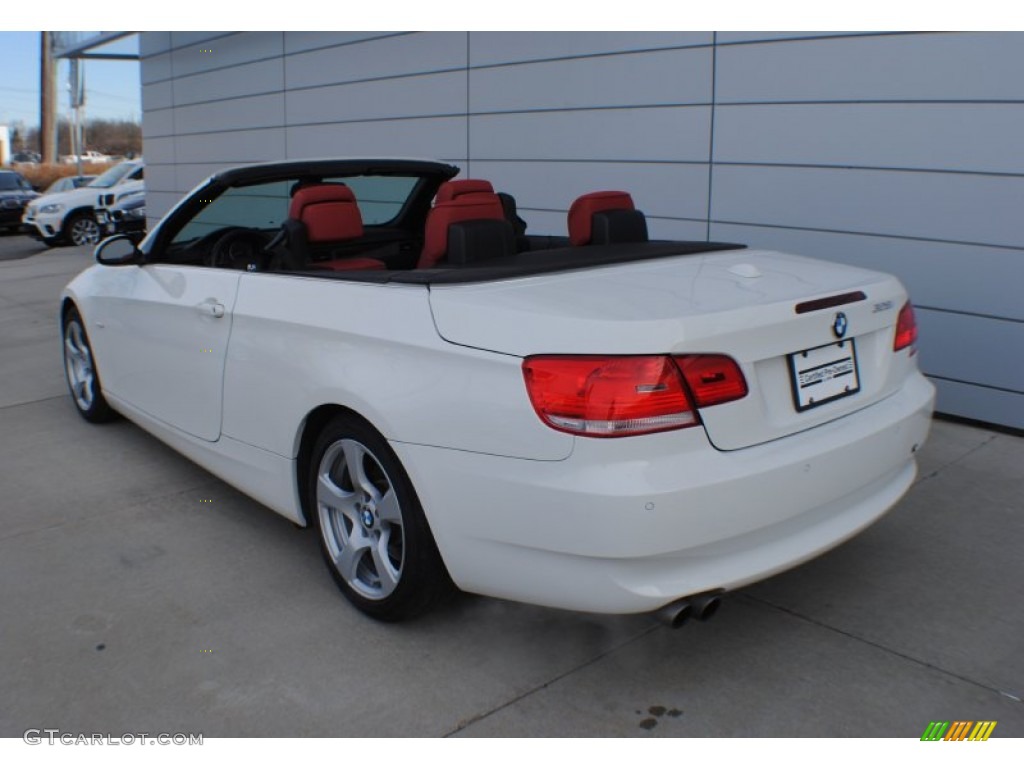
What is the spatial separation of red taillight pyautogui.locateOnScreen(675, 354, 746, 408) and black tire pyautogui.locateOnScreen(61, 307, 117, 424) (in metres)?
3.94

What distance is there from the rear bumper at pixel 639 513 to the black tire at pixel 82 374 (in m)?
3.29

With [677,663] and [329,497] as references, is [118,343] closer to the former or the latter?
[329,497]

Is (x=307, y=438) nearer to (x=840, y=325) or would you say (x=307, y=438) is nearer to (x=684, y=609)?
(x=684, y=609)

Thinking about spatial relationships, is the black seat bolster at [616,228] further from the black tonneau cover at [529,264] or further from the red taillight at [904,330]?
the red taillight at [904,330]

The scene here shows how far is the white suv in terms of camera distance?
743 inches

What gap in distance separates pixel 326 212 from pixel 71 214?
1691 cm

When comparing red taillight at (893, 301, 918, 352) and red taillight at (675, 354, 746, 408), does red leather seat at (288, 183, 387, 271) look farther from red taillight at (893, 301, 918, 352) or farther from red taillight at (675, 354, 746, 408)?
red taillight at (893, 301, 918, 352)

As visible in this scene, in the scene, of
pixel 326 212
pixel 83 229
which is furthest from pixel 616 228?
pixel 83 229

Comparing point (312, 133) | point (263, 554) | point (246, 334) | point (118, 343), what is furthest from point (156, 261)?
point (312, 133)

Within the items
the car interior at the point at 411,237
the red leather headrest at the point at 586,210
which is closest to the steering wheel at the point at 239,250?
the car interior at the point at 411,237

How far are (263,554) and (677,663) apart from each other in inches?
68.9

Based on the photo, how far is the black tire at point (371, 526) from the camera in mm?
3037

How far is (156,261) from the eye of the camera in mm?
4680
